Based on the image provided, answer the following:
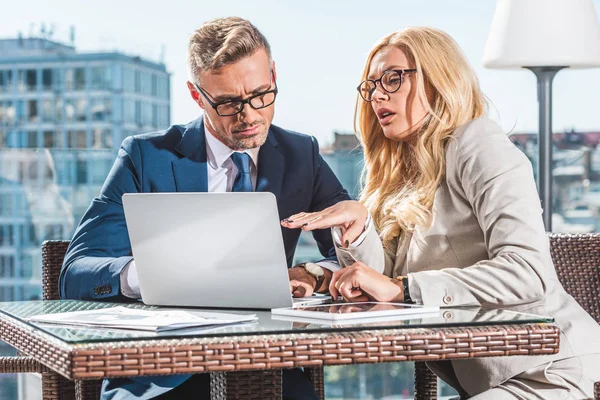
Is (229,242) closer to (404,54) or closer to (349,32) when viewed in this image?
(404,54)

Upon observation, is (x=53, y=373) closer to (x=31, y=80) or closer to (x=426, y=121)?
(x=426, y=121)

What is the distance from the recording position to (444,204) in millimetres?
1991

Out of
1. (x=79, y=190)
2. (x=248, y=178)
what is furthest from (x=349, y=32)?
(x=248, y=178)

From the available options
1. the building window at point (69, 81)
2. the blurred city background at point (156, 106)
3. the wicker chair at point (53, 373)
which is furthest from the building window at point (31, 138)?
the wicker chair at point (53, 373)

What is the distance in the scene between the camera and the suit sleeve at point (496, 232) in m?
1.72

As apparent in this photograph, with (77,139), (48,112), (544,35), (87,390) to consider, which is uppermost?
(544,35)

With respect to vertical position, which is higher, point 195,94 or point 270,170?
point 195,94

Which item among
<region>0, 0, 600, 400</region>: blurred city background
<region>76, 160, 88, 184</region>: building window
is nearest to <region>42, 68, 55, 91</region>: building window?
<region>0, 0, 600, 400</region>: blurred city background

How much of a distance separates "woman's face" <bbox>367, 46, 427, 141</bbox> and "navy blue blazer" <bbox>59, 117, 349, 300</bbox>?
27 centimetres

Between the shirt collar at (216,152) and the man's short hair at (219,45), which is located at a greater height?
the man's short hair at (219,45)

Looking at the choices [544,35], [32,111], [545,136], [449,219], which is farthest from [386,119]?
[32,111]

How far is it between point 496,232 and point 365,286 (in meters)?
0.29

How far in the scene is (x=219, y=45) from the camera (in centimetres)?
212

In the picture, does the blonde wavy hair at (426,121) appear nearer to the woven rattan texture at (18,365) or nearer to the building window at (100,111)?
the woven rattan texture at (18,365)
